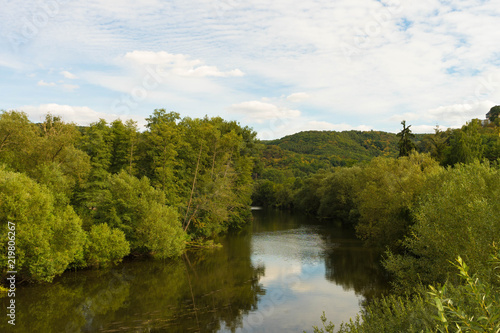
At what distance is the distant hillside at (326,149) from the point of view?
148 m

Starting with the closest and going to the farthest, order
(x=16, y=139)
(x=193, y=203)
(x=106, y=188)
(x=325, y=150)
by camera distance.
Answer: (x=16, y=139) → (x=106, y=188) → (x=193, y=203) → (x=325, y=150)

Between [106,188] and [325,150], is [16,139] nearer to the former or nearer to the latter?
[106,188]

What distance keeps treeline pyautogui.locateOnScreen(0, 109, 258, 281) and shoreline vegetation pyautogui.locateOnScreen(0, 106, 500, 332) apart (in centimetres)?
11

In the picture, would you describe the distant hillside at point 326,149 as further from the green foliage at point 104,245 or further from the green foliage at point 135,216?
the green foliage at point 104,245

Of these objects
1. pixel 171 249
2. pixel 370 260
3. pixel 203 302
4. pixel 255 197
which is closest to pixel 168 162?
pixel 171 249

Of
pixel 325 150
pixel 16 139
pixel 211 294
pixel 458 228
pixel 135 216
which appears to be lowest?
pixel 211 294

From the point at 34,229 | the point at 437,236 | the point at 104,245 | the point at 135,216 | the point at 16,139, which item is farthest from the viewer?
the point at 135,216

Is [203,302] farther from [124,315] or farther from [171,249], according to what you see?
[171,249]

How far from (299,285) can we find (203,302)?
736 cm

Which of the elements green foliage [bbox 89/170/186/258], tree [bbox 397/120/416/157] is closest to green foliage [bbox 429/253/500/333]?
green foliage [bbox 89/170/186/258]

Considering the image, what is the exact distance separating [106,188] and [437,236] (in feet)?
97.7

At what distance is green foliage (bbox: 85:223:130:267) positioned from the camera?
28312 millimetres

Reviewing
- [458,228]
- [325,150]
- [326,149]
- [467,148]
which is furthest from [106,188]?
[326,149]

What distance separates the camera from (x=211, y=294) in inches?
953
